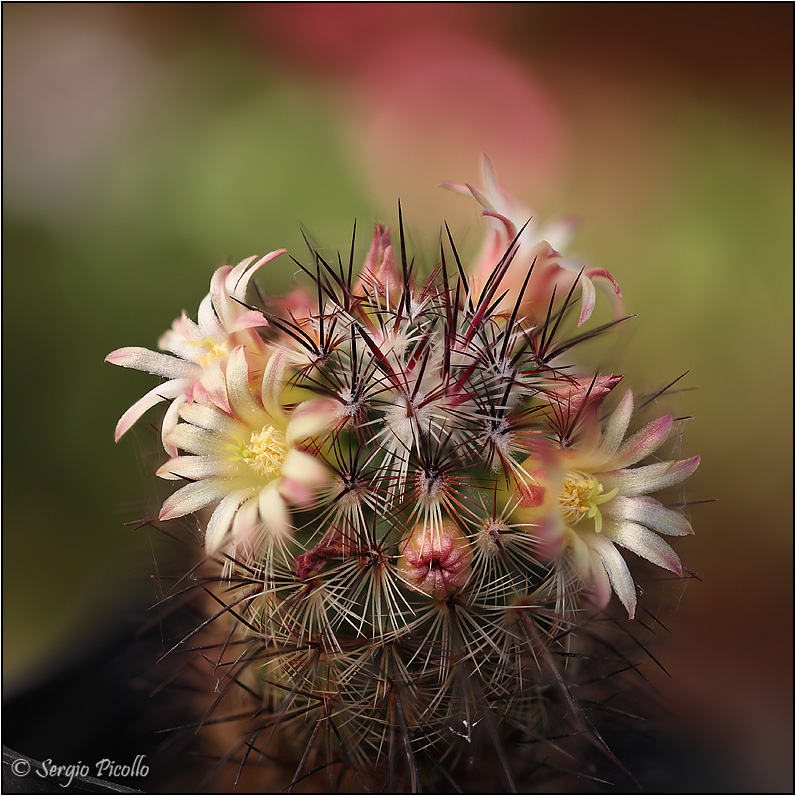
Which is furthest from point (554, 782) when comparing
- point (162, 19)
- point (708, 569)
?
point (162, 19)

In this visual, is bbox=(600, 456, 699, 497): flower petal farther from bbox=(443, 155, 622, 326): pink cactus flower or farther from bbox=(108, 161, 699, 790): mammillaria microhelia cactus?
bbox=(443, 155, 622, 326): pink cactus flower

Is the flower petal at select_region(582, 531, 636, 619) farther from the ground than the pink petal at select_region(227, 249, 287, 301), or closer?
closer

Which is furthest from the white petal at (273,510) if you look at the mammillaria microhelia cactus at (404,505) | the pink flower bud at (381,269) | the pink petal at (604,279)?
the pink petal at (604,279)

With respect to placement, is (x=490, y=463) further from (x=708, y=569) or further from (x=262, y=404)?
(x=708, y=569)

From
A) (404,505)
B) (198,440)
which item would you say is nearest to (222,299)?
(198,440)

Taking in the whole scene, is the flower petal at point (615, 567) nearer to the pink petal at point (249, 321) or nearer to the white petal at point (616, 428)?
the white petal at point (616, 428)

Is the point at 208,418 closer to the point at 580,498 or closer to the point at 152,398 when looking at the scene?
the point at 152,398

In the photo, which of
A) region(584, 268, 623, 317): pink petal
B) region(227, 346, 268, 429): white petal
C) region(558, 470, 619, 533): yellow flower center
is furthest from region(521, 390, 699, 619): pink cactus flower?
region(227, 346, 268, 429): white petal
